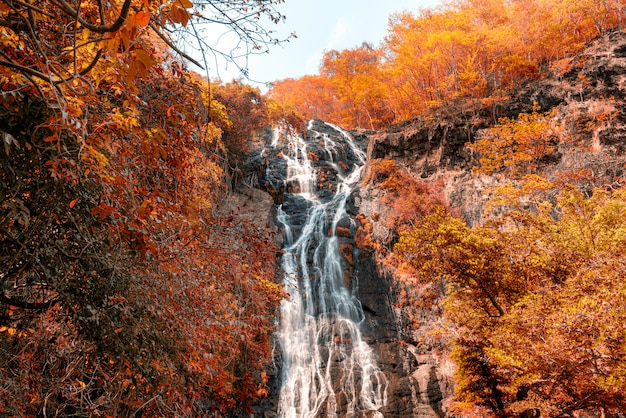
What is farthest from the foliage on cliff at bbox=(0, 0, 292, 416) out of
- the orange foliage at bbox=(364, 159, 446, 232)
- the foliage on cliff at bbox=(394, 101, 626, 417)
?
the orange foliage at bbox=(364, 159, 446, 232)

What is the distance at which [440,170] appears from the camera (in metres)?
19.5

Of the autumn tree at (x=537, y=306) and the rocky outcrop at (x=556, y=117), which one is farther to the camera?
the rocky outcrop at (x=556, y=117)

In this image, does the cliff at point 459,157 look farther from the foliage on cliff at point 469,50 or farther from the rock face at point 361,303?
the foliage on cliff at point 469,50

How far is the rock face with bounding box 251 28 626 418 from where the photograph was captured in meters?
13.0

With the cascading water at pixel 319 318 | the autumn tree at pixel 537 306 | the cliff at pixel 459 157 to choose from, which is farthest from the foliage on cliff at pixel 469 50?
the autumn tree at pixel 537 306

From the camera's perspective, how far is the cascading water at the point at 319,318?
40.8 feet

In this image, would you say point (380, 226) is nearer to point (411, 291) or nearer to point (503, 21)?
point (411, 291)

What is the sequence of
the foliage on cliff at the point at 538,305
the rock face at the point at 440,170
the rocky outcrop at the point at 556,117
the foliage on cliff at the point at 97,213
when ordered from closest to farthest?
the foliage on cliff at the point at 97,213 → the foliage on cliff at the point at 538,305 → the rock face at the point at 440,170 → the rocky outcrop at the point at 556,117

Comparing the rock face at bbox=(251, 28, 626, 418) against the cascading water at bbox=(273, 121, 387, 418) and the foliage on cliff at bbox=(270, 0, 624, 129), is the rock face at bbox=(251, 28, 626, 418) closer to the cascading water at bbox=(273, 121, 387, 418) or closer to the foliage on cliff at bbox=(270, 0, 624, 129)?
the cascading water at bbox=(273, 121, 387, 418)

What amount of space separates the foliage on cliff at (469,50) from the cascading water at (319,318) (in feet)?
16.8

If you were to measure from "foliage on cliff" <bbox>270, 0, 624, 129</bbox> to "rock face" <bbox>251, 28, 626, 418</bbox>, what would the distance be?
1371 millimetres

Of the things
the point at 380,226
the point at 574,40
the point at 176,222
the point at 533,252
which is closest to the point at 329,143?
the point at 380,226

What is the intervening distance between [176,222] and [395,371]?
38.2 ft

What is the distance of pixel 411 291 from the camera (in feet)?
52.1
